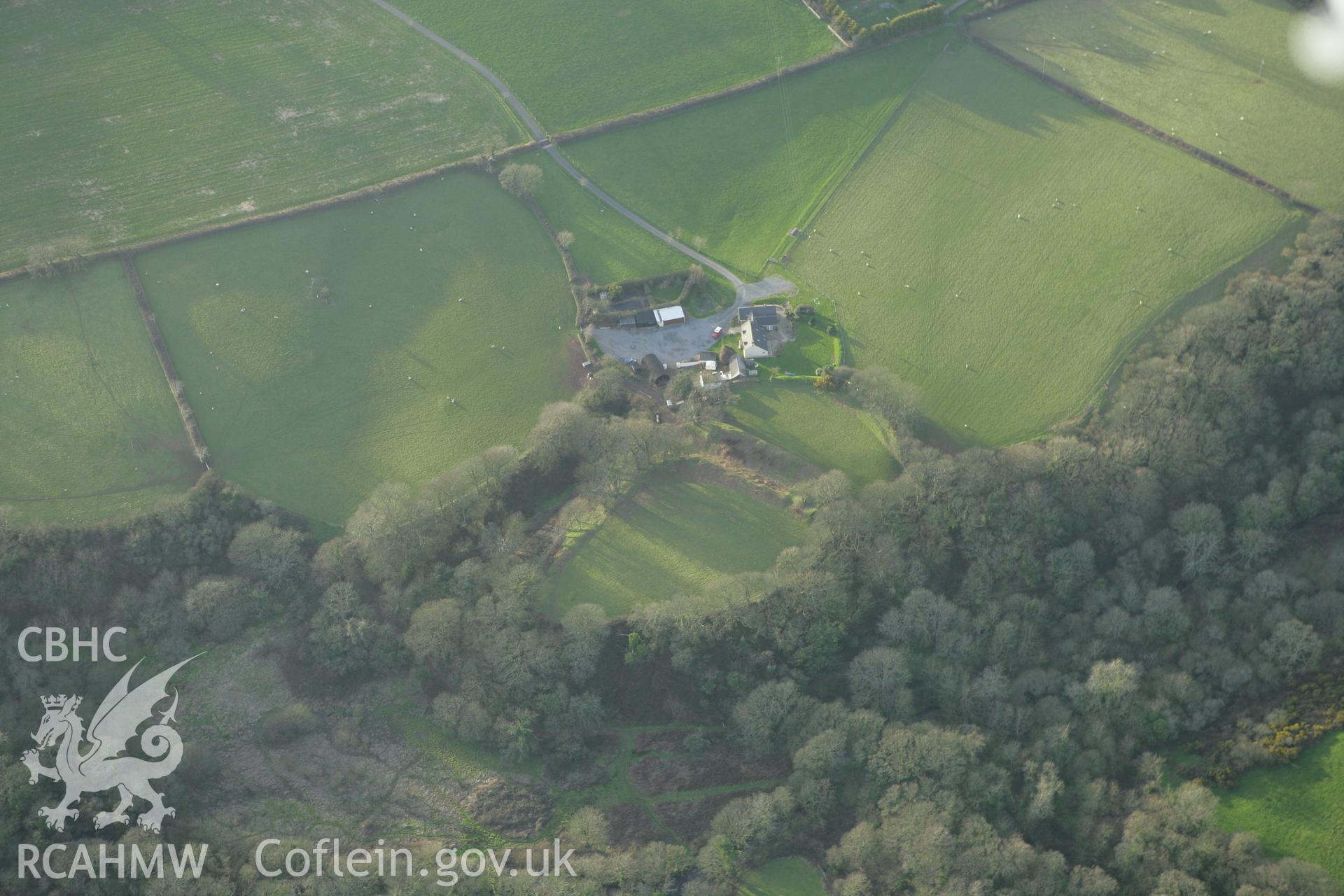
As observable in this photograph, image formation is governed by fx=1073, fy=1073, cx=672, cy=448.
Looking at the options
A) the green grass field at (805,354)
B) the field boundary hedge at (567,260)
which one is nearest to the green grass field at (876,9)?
the green grass field at (805,354)

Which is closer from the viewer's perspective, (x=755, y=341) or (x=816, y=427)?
(x=816, y=427)

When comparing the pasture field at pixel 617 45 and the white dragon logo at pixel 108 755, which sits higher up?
the pasture field at pixel 617 45

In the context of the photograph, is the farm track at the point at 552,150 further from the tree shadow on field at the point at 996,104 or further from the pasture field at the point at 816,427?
the tree shadow on field at the point at 996,104

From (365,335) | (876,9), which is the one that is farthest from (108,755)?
(876,9)

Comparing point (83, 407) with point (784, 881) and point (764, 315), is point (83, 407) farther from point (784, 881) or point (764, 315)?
point (784, 881)

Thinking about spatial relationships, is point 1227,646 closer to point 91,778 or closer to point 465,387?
point 465,387

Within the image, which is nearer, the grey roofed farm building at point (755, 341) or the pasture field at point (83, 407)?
the pasture field at point (83, 407)

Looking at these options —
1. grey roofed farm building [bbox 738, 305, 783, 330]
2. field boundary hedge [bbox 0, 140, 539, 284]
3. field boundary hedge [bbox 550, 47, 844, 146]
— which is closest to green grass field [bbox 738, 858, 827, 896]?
grey roofed farm building [bbox 738, 305, 783, 330]
